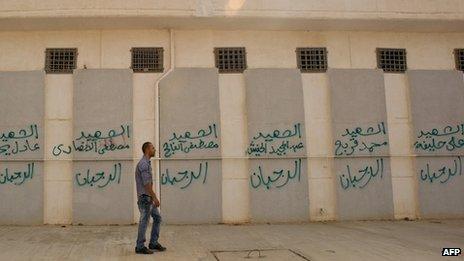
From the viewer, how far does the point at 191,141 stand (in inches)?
393

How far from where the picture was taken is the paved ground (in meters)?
6.36

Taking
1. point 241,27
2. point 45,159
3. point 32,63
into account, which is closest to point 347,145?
point 241,27

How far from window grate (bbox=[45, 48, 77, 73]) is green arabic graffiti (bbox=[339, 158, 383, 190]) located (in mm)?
6930

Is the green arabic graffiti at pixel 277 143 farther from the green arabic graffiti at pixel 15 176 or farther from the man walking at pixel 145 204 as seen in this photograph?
the green arabic graffiti at pixel 15 176

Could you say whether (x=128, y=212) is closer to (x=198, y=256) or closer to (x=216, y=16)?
(x=198, y=256)

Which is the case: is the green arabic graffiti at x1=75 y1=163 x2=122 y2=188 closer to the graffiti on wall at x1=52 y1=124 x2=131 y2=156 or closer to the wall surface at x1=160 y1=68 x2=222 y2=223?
the graffiti on wall at x1=52 y1=124 x2=131 y2=156

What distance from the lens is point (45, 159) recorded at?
32.2 ft

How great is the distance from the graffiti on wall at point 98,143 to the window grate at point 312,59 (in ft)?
14.7

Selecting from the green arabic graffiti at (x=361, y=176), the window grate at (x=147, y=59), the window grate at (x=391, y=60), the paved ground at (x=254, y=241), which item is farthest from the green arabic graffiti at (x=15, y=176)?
the window grate at (x=391, y=60)

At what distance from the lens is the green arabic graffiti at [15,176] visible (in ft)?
31.9

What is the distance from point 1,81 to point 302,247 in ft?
25.6

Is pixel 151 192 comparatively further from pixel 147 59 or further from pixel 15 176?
pixel 15 176

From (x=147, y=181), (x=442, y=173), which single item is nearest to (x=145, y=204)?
(x=147, y=181)

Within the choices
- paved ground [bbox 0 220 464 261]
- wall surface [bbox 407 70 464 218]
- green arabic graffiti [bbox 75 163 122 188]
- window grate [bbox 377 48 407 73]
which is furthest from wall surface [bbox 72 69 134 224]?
wall surface [bbox 407 70 464 218]
